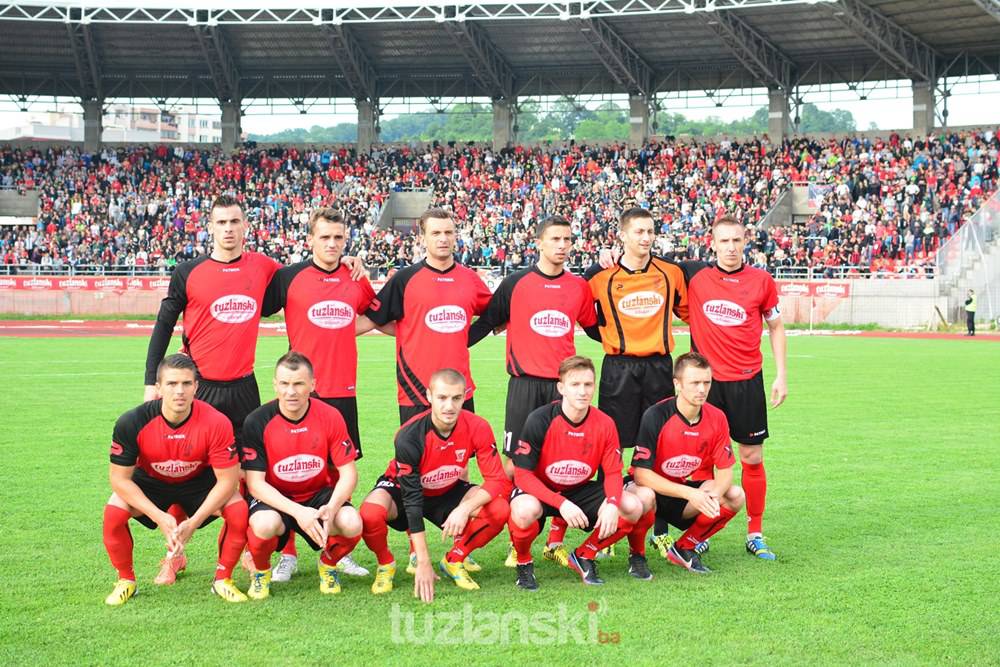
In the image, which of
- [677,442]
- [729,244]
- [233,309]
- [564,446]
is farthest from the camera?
[729,244]

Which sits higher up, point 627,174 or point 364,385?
point 627,174

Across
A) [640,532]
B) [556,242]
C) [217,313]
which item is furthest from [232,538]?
[556,242]

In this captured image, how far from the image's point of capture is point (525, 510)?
5.88 meters

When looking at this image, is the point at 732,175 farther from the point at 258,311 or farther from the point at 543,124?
the point at 543,124

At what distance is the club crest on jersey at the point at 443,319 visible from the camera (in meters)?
6.63

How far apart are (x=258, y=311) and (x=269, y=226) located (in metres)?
35.3

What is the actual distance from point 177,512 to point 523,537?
187cm

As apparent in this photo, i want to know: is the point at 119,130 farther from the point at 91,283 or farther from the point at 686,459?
the point at 686,459

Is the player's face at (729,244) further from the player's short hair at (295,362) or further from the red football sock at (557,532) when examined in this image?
the player's short hair at (295,362)

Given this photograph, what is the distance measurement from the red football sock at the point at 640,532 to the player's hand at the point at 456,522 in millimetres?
941

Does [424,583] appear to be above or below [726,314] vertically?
below

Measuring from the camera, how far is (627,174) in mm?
41469

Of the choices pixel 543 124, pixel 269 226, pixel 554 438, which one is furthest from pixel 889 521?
pixel 543 124

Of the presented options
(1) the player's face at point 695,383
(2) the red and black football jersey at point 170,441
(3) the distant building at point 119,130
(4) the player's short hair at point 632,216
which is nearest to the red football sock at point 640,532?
(1) the player's face at point 695,383
